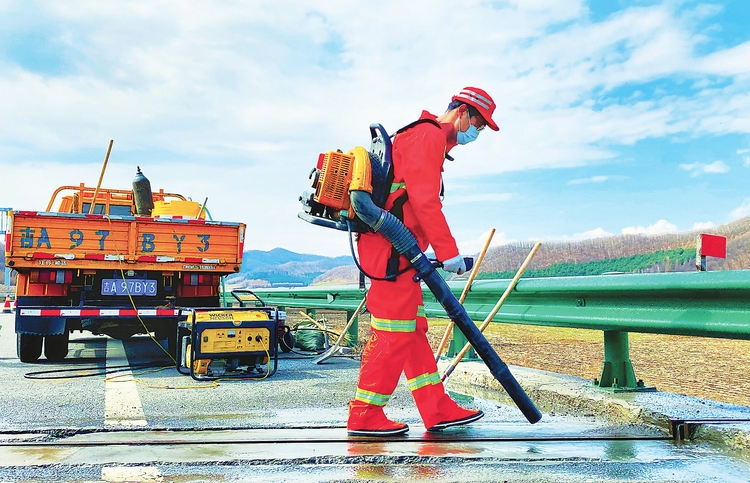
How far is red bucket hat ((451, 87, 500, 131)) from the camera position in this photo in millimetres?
4312

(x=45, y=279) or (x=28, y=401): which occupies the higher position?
(x=45, y=279)

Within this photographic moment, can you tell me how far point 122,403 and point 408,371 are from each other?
7.40 ft

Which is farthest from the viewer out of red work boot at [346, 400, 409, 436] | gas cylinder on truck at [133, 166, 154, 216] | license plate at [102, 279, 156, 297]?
gas cylinder on truck at [133, 166, 154, 216]

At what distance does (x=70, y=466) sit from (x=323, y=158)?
2017mm

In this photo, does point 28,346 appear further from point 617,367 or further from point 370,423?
point 617,367

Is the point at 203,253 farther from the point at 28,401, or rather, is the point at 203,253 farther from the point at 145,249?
the point at 28,401

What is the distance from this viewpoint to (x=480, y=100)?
4332 millimetres

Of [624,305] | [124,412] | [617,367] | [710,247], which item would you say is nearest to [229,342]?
[124,412]

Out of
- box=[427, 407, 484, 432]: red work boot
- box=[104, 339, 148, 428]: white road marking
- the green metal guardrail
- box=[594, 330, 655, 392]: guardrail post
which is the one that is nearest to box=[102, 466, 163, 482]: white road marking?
box=[104, 339, 148, 428]: white road marking

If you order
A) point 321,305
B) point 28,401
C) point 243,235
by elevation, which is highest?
point 243,235

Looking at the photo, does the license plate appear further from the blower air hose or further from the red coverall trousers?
the blower air hose

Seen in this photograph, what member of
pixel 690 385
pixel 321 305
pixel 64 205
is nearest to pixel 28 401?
pixel 690 385

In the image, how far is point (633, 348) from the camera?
8.34 metres

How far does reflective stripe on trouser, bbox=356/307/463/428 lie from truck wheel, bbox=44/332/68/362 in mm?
5732
